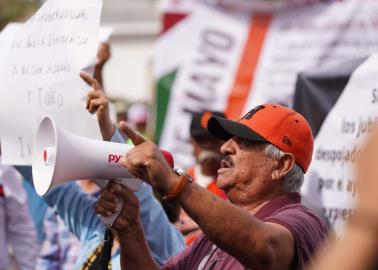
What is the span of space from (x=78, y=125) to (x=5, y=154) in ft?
1.36

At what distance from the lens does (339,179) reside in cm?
461

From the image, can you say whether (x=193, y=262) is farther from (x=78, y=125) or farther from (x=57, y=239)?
(x=57, y=239)

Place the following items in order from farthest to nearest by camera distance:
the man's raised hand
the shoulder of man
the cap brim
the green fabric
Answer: the green fabric, the cap brim, the shoulder of man, the man's raised hand

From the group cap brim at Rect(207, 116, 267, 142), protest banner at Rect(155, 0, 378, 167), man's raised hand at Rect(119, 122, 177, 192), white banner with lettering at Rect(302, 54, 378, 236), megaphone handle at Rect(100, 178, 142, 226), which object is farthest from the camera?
protest banner at Rect(155, 0, 378, 167)

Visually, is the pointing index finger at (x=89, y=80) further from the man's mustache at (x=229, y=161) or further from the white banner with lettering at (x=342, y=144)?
the white banner with lettering at (x=342, y=144)

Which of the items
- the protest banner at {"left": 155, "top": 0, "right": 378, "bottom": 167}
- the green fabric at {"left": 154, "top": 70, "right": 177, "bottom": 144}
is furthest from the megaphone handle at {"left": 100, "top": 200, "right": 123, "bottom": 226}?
the green fabric at {"left": 154, "top": 70, "right": 177, "bottom": 144}

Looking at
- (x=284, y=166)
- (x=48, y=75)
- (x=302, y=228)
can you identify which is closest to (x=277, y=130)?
(x=284, y=166)

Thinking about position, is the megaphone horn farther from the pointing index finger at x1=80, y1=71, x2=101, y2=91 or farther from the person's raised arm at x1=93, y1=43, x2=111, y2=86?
the person's raised arm at x1=93, y1=43, x2=111, y2=86

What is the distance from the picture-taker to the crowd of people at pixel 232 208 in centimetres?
196

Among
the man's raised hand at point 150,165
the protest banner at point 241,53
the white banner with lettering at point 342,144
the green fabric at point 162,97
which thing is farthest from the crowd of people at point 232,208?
the green fabric at point 162,97

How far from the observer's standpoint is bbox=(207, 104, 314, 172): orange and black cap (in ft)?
9.57

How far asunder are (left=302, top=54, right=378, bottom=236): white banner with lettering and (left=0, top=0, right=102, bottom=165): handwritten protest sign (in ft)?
4.96

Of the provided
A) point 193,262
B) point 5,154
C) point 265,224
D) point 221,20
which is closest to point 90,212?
point 5,154

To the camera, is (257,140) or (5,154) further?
(5,154)
